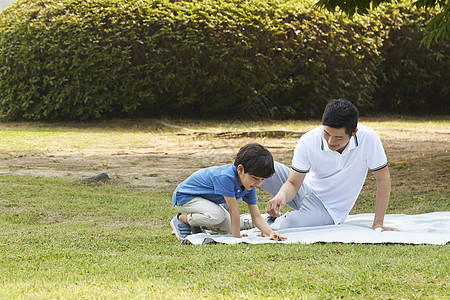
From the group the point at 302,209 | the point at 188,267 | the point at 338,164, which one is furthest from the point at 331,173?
the point at 188,267

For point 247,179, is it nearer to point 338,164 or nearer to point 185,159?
point 338,164

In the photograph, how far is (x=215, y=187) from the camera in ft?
13.5

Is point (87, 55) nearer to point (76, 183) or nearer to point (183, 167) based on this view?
point (183, 167)

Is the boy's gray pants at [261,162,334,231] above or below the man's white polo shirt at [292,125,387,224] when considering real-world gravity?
below

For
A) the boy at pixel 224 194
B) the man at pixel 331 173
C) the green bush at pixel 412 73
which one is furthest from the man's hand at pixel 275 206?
the green bush at pixel 412 73

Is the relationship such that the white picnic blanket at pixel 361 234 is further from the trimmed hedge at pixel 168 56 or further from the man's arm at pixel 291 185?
the trimmed hedge at pixel 168 56

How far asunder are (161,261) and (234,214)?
34.7 inches

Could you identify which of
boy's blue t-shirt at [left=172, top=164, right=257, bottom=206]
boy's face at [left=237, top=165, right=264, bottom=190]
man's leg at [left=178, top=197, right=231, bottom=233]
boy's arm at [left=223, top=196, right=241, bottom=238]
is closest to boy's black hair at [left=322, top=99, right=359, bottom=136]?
boy's face at [left=237, top=165, right=264, bottom=190]

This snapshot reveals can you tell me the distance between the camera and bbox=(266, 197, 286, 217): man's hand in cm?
410

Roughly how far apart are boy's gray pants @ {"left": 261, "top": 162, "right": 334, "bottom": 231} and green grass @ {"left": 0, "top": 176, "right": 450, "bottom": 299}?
81cm

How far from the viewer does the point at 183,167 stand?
26.6 feet

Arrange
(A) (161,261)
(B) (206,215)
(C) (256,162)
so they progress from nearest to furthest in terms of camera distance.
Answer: (A) (161,261)
(C) (256,162)
(B) (206,215)

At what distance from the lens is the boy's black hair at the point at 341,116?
13.0 feet

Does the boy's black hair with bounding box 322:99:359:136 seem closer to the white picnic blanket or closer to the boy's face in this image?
the boy's face
